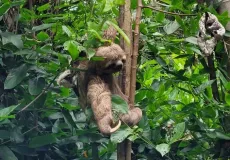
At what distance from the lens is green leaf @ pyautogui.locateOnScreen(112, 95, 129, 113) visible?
1.88 m

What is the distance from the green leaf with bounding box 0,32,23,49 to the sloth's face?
1.19ft

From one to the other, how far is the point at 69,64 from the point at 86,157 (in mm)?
813

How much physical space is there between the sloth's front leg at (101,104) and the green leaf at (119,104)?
19mm

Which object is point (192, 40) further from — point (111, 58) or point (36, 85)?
point (36, 85)

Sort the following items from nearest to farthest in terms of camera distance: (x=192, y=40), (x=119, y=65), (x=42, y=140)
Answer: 1. (x=119, y=65)
2. (x=192, y=40)
3. (x=42, y=140)

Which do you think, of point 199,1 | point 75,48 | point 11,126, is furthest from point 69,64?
point 199,1

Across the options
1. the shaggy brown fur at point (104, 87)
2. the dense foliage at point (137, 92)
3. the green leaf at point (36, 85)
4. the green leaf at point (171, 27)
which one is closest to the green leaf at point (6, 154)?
the dense foliage at point (137, 92)

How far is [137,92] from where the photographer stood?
237cm

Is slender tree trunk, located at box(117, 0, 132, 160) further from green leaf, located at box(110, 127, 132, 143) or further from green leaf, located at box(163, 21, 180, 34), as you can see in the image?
green leaf, located at box(163, 21, 180, 34)

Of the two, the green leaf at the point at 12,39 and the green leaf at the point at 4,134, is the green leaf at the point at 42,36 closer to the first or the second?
the green leaf at the point at 12,39

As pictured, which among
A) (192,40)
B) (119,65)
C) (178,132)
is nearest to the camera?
(178,132)

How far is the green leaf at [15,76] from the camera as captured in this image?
2143 mm

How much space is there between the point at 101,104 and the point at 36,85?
0.40m

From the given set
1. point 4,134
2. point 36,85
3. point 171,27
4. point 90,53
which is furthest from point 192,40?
point 4,134
